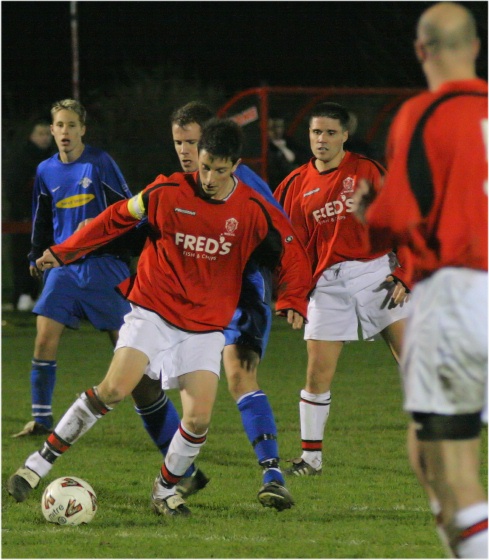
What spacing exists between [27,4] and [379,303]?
22290mm

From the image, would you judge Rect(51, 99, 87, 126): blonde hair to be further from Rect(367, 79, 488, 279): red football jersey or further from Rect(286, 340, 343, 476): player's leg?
Rect(367, 79, 488, 279): red football jersey

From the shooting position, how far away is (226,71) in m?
29.1

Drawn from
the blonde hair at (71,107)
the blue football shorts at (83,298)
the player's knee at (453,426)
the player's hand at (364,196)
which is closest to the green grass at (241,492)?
the blue football shorts at (83,298)

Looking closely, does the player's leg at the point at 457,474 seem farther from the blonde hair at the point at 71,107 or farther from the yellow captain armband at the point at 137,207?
the blonde hair at the point at 71,107

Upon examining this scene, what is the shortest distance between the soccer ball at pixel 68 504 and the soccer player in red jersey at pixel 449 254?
2.23 metres

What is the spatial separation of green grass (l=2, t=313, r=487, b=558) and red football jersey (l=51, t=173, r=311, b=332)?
0.92 metres

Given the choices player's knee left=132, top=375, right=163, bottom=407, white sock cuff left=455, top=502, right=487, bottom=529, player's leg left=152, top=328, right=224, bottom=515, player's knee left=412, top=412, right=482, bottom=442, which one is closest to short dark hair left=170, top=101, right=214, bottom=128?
player's leg left=152, top=328, right=224, bottom=515

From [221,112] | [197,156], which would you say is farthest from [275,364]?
[197,156]

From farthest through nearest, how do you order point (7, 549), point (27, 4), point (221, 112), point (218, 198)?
point (27, 4) < point (221, 112) < point (218, 198) < point (7, 549)

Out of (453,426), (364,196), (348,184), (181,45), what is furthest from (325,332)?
(181,45)

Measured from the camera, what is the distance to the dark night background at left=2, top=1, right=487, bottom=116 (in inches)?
1065

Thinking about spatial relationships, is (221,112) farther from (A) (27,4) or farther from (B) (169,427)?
(A) (27,4)

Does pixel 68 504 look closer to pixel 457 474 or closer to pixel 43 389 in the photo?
pixel 457 474

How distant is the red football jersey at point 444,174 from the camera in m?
3.28
